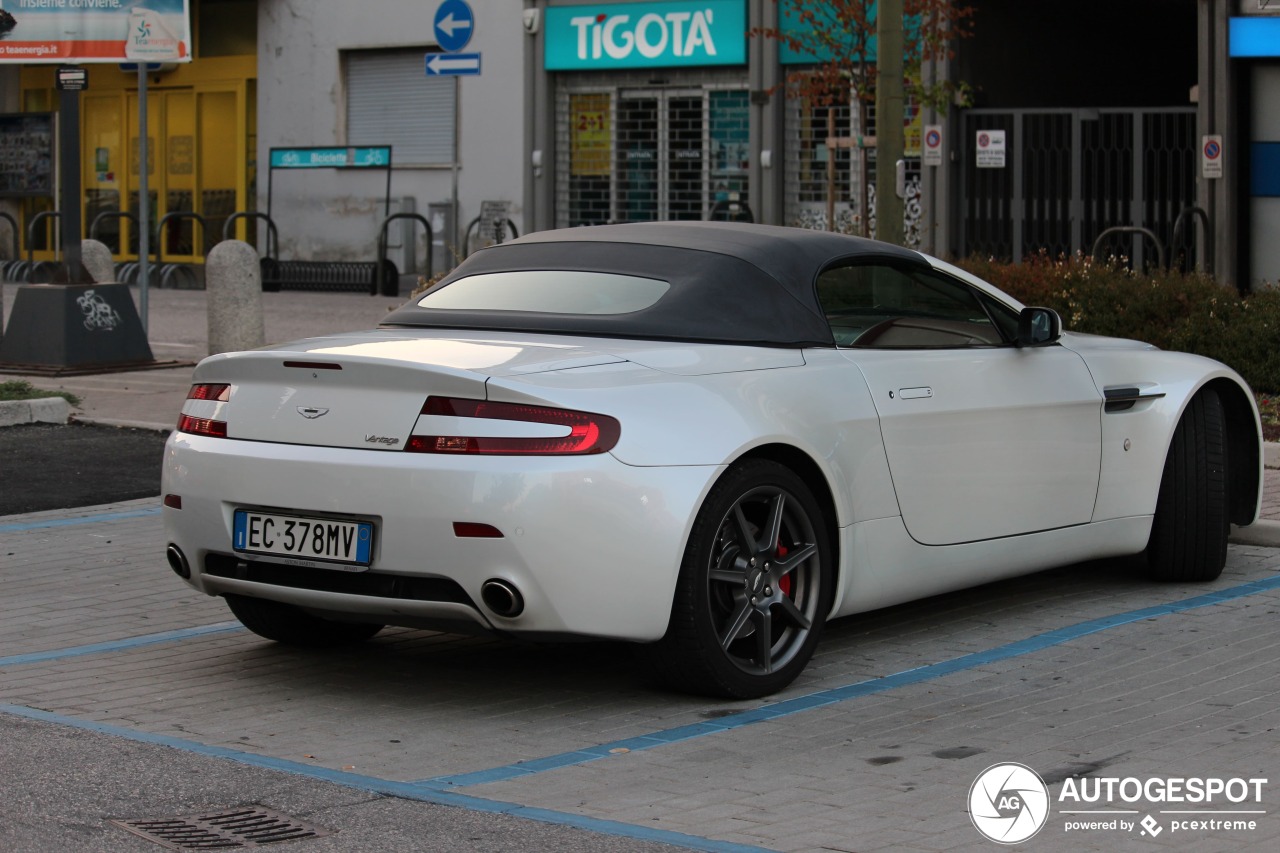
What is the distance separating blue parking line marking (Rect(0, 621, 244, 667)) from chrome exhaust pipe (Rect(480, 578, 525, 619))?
5.90 feet

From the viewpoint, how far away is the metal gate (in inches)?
797

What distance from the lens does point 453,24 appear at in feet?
58.5

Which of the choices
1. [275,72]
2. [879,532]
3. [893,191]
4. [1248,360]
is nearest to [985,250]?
[1248,360]

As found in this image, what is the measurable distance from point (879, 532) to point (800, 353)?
0.63 m

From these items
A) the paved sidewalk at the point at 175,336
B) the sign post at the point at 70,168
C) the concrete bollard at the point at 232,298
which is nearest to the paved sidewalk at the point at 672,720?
the paved sidewalk at the point at 175,336

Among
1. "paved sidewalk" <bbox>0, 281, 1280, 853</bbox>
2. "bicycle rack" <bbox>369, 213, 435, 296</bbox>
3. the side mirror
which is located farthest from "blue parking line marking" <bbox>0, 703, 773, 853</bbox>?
"bicycle rack" <bbox>369, 213, 435, 296</bbox>

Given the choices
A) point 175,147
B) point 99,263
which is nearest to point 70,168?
point 99,263

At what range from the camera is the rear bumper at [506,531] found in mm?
5129

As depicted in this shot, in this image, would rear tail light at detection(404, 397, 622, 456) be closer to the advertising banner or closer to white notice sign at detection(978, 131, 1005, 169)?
white notice sign at detection(978, 131, 1005, 169)

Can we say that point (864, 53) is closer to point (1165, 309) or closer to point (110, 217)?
point (1165, 309)

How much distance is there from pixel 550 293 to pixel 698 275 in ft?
1.68

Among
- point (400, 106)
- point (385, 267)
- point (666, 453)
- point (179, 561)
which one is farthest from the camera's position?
point (400, 106)

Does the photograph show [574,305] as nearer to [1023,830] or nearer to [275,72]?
[1023,830]

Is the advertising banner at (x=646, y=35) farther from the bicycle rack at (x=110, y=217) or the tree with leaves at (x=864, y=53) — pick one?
the bicycle rack at (x=110, y=217)
